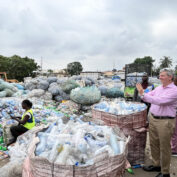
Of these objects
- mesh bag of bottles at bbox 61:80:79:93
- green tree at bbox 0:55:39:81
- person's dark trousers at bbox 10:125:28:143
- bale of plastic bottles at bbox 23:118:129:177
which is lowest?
person's dark trousers at bbox 10:125:28:143

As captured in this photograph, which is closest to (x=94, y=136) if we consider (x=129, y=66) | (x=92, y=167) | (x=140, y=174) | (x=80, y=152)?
(x=80, y=152)

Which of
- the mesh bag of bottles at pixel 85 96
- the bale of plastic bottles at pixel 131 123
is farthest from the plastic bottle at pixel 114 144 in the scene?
the mesh bag of bottles at pixel 85 96

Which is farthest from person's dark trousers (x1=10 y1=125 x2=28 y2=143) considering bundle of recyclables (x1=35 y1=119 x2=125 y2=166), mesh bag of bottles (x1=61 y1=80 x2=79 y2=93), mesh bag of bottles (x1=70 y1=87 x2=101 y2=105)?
mesh bag of bottles (x1=61 y1=80 x2=79 y2=93)

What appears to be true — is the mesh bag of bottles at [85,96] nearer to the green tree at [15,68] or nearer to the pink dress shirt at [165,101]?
the pink dress shirt at [165,101]

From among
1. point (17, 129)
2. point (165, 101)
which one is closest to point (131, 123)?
point (165, 101)

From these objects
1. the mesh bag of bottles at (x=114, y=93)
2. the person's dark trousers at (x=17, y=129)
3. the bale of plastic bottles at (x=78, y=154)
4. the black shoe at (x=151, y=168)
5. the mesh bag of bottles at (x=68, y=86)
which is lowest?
the black shoe at (x=151, y=168)

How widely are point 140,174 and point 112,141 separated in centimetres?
131

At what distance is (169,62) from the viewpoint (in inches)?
1865

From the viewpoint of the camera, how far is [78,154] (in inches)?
67.0

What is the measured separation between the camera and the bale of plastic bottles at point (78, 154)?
148 cm

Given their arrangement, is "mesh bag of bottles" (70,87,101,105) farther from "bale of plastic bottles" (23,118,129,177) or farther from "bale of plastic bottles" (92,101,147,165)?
"bale of plastic bottles" (23,118,129,177)

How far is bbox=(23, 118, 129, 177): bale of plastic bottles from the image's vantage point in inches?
58.2

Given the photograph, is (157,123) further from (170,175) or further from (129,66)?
(129,66)

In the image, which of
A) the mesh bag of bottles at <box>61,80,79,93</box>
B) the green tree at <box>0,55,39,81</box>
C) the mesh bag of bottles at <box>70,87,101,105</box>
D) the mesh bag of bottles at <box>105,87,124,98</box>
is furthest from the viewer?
the green tree at <box>0,55,39,81</box>
